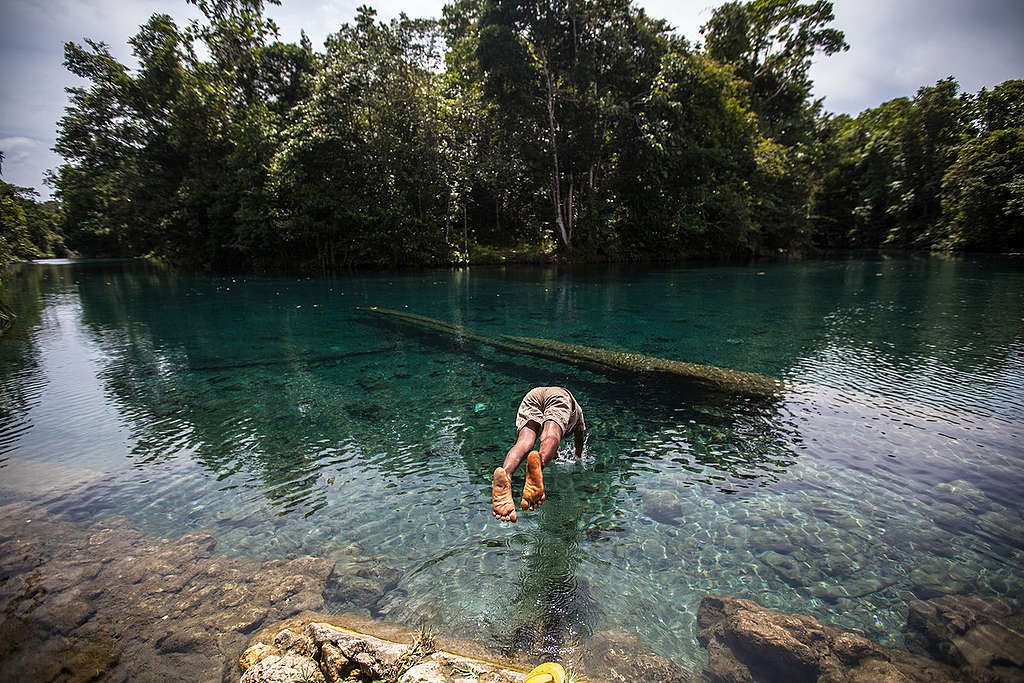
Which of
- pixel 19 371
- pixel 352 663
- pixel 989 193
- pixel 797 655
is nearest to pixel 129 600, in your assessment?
pixel 352 663

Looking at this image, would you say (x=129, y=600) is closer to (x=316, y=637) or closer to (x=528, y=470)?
(x=316, y=637)

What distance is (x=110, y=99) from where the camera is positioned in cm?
3428

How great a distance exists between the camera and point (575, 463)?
19.3 feet

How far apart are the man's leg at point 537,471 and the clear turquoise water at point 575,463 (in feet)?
2.52

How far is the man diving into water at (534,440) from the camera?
11.6 feet

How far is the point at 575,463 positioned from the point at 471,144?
100 feet

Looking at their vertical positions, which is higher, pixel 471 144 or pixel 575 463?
pixel 471 144

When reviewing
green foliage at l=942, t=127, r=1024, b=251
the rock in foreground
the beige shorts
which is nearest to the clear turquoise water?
the rock in foreground

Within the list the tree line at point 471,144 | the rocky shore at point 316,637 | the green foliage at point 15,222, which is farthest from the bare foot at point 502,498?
the tree line at point 471,144

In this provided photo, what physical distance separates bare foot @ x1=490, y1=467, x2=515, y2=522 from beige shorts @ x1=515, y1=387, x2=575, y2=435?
923 millimetres

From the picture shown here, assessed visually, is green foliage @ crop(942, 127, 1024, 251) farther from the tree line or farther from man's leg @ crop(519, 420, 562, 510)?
man's leg @ crop(519, 420, 562, 510)

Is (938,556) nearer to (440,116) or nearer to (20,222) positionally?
(20,222)

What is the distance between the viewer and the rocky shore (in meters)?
2.82

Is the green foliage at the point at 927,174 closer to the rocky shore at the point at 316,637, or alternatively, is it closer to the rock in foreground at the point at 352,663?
the rocky shore at the point at 316,637
